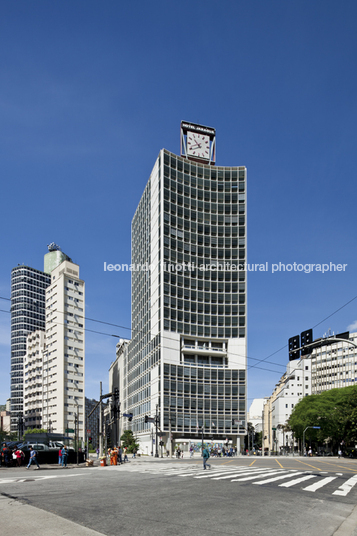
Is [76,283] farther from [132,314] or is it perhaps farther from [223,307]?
[223,307]

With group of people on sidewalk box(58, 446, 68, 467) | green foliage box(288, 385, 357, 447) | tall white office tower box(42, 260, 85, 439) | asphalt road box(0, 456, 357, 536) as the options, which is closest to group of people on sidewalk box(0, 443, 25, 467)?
group of people on sidewalk box(58, 446, 68, 467)

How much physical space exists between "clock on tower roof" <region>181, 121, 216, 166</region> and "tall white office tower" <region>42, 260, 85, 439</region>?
53066mm

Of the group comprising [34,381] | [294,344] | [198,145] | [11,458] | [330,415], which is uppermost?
[198,145]

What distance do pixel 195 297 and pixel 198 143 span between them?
125ft

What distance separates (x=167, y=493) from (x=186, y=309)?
9159cm

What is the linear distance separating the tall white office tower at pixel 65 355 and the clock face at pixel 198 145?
53.5 metres

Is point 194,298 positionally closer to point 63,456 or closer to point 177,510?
point 63,456

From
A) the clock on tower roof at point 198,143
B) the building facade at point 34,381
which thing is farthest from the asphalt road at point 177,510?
the building facade at point 34,381

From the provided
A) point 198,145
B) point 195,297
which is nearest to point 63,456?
point 195,297

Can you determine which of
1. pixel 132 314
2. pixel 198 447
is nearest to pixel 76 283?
pixel 132 314

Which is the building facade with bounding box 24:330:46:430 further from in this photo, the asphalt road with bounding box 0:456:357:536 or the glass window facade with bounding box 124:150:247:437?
the asphalt road with bounding box 0:456:357:536

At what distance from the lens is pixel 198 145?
399 feet

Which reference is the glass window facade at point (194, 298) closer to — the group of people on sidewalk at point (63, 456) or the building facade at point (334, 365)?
the building facade at point (334, 365)

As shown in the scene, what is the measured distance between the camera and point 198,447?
99.4m
